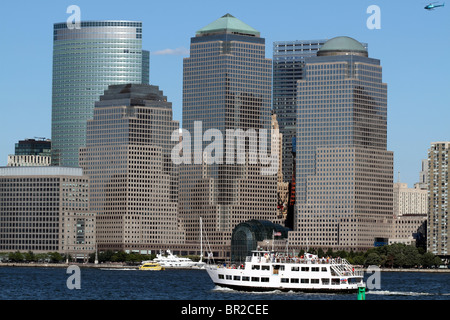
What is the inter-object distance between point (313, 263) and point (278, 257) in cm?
574
